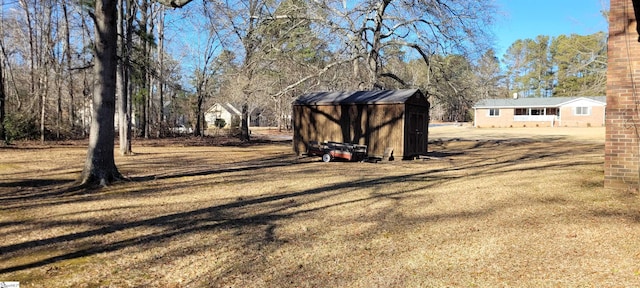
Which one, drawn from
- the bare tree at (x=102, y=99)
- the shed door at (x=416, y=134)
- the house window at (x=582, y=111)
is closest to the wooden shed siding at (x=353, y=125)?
A: the shed door at (x=416, y=134)

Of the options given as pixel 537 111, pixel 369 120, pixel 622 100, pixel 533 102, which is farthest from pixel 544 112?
pixel 622 100

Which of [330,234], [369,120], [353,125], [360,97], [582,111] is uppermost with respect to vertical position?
[582,111]

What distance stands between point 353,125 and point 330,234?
12.1 meters

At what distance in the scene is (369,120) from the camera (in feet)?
55.6

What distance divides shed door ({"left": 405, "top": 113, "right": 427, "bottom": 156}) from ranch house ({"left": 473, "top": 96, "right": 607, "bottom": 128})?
1357 inches

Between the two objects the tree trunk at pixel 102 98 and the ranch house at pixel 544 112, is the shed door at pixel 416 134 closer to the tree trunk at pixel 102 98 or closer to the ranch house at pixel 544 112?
the tree trunk at pixel 102 98

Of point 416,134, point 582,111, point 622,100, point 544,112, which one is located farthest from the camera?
point 544,112

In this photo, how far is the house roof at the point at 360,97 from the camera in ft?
54.2

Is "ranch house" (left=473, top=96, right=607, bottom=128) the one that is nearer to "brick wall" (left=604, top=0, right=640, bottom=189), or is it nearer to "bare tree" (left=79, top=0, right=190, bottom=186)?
"brick wall" (left=604, top=0, right=640, bottom=189)

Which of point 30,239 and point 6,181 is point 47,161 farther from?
point 30,239

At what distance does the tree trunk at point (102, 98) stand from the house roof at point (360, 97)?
967cm

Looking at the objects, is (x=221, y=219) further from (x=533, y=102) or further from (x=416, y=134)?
(x=533, y=102)

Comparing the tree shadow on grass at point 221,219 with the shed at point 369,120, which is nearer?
the tree shadow on grass at point 221,219

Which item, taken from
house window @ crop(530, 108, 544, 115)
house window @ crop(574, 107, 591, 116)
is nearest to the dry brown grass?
house window @ crop(574, 107, 591, 116)
